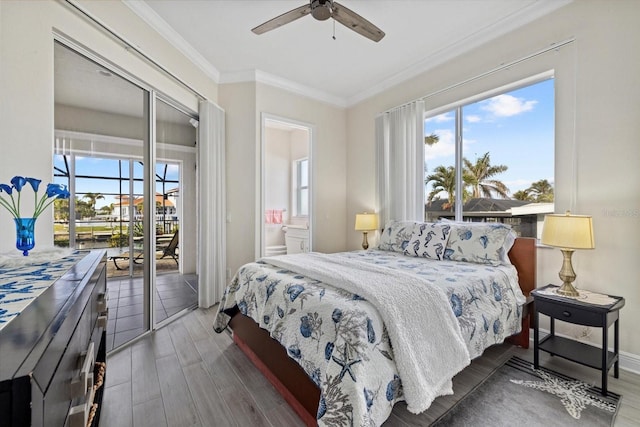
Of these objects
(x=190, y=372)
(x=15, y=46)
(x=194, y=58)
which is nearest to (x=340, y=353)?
(x=190, y=372)

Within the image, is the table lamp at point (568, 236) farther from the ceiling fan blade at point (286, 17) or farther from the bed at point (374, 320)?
the ceiling fan blade at point (286, 17)

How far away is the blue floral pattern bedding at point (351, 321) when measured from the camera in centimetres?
128

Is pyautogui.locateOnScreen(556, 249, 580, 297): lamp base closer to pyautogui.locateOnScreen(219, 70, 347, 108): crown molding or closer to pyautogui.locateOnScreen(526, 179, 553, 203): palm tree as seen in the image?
pyautogui.locateOnScreen(526, 179, 553, 203): palm tree

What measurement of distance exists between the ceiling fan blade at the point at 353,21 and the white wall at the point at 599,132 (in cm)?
153

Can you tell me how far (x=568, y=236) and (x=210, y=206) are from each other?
136 inches

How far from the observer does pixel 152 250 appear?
2740mm

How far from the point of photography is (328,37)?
304 centimetres

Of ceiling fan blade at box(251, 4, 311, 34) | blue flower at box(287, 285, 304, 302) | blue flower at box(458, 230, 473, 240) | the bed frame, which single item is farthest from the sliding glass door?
blue flower at box(458, 230, 473, 240)

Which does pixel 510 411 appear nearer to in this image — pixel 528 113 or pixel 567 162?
pixel 567 162

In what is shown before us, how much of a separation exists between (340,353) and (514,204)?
2.56 meters

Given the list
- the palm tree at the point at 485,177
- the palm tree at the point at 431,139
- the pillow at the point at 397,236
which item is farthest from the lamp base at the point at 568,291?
the palm tree at the point at 431,139

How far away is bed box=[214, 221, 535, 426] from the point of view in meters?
1.33

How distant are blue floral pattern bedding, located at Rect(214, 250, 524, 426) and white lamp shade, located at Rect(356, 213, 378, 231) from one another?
128 cm

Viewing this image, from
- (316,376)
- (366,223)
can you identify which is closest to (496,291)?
(316,376)
